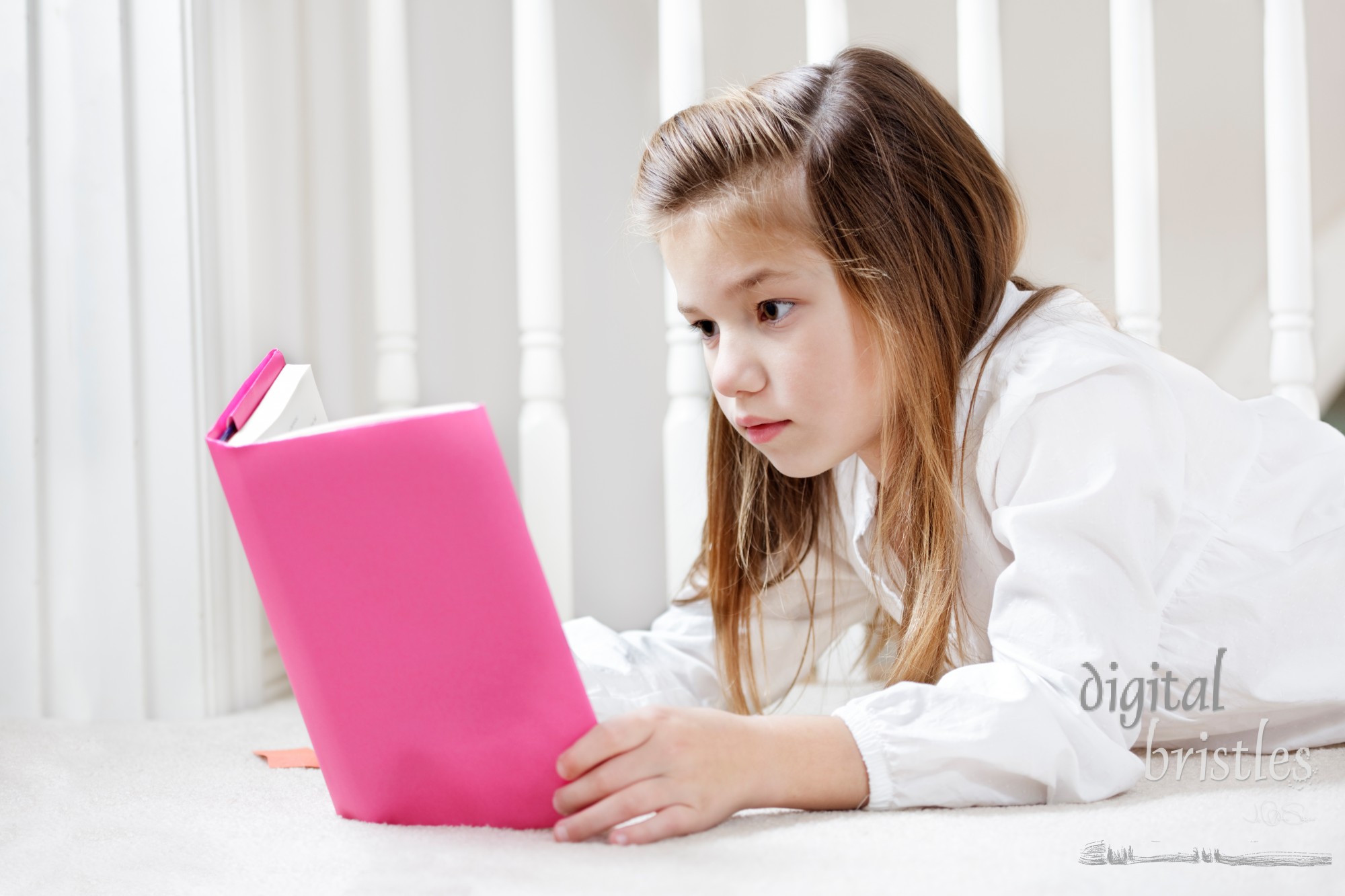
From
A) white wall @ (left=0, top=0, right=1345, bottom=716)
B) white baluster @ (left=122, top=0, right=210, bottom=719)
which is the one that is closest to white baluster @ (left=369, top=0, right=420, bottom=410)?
white wall @ (left=0, top=0, right=1345, bottom=716)

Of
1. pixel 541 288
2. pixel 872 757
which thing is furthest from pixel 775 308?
pixel 541 288

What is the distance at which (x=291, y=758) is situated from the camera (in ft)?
2.46

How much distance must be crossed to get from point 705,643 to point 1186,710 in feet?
1.15

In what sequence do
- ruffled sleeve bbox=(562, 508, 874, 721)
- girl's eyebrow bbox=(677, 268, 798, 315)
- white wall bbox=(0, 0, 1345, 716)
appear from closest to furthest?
girl's eyebrow bbox=(677, 268, 798, 315) → ruffled sleeve bbox=(562, 508, 874, 721) → white wall bbox=(0, 0, 1345, 716)

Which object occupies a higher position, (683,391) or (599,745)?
(683,391)

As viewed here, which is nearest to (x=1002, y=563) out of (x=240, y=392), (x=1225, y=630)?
(x=1225, y=630)

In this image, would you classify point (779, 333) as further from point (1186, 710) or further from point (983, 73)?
point (983, 73)

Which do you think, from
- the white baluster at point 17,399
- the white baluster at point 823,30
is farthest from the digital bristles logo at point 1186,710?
the white baluster at point 17,399

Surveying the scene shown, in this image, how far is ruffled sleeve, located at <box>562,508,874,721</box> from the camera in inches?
33.3

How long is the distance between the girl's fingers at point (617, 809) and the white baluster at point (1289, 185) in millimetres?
823

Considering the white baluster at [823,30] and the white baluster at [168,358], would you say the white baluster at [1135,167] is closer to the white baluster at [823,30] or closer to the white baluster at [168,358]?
the white baluster at [823,30]

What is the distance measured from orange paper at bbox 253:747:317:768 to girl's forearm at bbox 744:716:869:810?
330mm

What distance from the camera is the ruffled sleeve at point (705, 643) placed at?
85cm

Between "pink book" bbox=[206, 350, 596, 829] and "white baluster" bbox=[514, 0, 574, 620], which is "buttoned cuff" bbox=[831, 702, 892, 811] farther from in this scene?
"white baluster" bbox=[514, 0, 574, 620]
